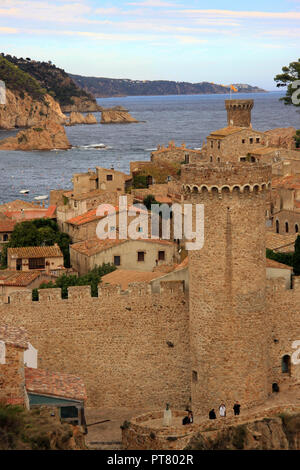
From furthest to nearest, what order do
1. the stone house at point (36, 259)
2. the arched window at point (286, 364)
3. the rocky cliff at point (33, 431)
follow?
the stone house at point (36, 259), the arched window at point (286, 364), the rocky cliff at point (33, 431)

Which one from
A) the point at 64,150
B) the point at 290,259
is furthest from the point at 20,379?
the point at 64,150

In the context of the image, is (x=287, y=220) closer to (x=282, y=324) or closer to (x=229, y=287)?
(x=282, y=324)

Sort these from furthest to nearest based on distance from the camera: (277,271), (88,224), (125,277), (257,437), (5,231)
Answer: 1. (5,231)
2. (88,224)
3. (125,277)
4. (277,271)
5. (257,437)

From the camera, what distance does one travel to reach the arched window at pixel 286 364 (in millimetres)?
22922

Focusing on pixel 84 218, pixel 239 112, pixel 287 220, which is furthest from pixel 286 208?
pixel 239 112

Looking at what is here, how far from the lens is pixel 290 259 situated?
31812 mm

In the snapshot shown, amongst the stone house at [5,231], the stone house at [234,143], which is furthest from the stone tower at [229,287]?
the stone house at [234,143]

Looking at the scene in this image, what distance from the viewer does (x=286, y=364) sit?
2300cm

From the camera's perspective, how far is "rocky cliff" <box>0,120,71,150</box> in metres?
155

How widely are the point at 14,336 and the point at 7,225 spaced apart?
3087cm

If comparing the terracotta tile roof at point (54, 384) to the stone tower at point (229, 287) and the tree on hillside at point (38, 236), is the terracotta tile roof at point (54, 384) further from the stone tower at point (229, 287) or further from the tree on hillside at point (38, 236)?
the tree on hillside at point (38, 236)

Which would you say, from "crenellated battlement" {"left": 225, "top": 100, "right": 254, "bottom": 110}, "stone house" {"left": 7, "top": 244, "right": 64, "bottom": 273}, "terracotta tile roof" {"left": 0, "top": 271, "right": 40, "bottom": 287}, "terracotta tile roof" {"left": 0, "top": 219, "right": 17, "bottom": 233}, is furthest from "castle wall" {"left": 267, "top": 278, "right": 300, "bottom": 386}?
"crenellated battlement" {"left": 225, "top": 100, "right": 254, "bottom": 110}

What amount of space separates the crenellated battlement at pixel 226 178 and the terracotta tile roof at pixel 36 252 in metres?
18.2

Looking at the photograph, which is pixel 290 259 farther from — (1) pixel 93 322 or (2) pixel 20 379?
(2) pixel 20 379
